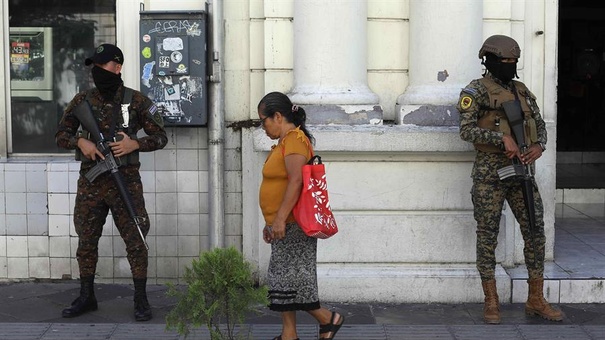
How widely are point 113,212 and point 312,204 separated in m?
1.94

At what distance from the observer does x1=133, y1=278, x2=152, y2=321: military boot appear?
7035 mm

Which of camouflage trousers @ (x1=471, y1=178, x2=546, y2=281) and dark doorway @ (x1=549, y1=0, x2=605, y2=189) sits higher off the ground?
dark doorway @ (x1=549, y1=0, x2=605, y2=189)

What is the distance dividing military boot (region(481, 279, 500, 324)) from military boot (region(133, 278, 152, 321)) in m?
2.49

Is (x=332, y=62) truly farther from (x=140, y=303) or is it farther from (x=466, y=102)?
(x=140, y=303)

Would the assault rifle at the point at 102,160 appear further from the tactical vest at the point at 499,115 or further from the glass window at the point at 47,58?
the tactical vest at the point at 499,115

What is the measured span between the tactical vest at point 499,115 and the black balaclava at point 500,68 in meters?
0.07

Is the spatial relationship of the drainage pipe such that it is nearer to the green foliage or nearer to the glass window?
the glass window

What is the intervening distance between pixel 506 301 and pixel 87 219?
331cm

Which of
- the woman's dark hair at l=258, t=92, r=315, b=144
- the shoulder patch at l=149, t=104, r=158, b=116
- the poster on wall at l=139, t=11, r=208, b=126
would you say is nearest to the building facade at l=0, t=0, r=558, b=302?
the poster on wall at l=139, t=11, r=208, b=126

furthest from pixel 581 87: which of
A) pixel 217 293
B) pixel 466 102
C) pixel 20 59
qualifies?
pixel 217 293

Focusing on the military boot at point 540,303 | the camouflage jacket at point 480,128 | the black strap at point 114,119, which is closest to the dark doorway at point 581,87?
the military boot at point 540,303

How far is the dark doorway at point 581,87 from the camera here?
1353cm

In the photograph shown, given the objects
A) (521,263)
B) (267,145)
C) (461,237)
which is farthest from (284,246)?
(521,263)

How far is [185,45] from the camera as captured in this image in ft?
25.0
